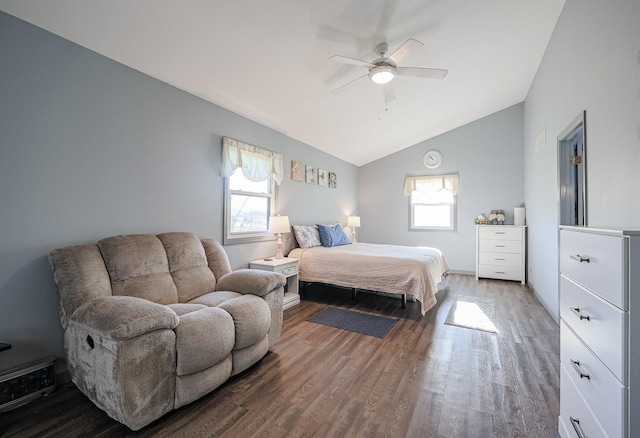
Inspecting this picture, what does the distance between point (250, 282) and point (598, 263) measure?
6.90 ft

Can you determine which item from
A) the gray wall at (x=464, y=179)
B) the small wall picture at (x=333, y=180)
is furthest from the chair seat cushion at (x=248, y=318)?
the gray wall at (x=464, y=179)

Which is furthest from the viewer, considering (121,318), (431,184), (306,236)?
(431,184)

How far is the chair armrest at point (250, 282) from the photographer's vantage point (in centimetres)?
224

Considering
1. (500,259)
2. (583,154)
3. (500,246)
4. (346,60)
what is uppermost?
(346,60)

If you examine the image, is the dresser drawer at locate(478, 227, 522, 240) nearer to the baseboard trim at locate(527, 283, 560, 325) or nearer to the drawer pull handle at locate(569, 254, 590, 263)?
the baseboard trim at locate(527, 283, 560, 325)

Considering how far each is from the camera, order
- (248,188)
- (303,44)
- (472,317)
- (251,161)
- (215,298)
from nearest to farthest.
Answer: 1. (215,298)
2. (303,44)
3. (472,317)
4. (251,161)
5. (248,188)

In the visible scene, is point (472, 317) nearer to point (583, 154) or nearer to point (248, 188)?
point (583, 154)

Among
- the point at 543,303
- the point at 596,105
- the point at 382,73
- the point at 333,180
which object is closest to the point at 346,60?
the point at 382,73

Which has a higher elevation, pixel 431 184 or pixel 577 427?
pixel 431 184

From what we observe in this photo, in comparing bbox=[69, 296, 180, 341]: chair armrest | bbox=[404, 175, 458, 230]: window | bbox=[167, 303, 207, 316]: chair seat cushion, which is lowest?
bbox=[167, 303, 207, 316]: chair seat cushion

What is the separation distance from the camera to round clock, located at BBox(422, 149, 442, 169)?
231 inches

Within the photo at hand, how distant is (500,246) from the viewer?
194 inches

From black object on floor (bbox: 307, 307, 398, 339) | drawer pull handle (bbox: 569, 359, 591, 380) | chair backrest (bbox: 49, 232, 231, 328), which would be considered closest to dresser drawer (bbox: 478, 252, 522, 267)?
black object on floor (bbox: 307, 307, 398, 339)

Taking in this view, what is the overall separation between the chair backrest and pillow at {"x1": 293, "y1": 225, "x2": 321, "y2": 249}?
159 centimetres
